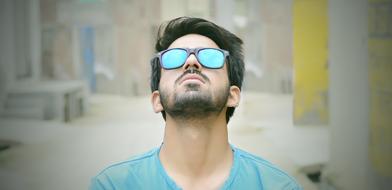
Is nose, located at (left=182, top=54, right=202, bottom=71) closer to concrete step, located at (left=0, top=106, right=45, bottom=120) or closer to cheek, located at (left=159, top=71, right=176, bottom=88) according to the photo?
cheek, located at (left=159, top=71, right=176, bottom=88)

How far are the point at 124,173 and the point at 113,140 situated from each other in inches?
24.0

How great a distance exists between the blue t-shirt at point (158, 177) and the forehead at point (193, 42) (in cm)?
33

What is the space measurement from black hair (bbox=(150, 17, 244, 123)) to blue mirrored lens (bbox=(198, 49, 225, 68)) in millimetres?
70

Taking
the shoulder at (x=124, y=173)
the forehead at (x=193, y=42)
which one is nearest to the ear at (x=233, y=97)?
the forehead at (x=193, y=42)

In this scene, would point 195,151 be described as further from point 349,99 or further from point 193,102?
point 349,99

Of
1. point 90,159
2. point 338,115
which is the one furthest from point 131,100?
point 338,115

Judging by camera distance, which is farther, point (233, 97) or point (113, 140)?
point (113, 140)

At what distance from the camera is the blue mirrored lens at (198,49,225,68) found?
1.29 metres

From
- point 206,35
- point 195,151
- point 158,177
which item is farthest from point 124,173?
point 206,35

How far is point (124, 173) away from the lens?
1301 millimetres

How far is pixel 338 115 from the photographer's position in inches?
75.9

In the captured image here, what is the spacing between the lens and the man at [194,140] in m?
1.27

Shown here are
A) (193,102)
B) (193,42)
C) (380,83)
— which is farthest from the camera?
(380,83)

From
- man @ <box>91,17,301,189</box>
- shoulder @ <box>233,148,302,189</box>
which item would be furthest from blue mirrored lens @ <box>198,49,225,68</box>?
shoulder @ <box>233,148,302,189</box>
